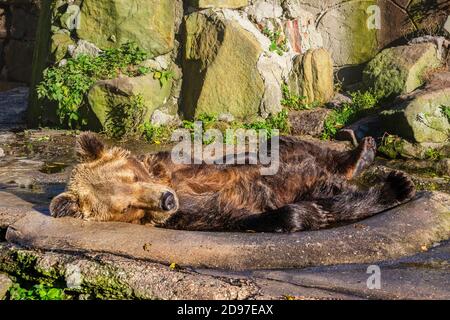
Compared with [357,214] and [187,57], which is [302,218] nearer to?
[357,214]

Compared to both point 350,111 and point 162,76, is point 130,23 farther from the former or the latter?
point 350,111

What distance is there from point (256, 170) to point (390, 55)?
5.18 meters

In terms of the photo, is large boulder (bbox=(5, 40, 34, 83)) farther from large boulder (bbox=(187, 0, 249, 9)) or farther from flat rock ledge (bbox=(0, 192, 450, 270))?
flat rock ledge (bbox=(0, 192, 450, 270))

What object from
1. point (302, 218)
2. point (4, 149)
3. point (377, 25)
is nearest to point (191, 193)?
point (302, 218)

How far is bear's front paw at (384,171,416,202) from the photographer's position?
493 centimetres

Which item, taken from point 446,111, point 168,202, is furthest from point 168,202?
point 446,111

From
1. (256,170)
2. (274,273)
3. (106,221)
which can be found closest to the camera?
(274,273)

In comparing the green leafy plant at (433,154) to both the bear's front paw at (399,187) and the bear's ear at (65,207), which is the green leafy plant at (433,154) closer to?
the bear's front paw at (399,187)

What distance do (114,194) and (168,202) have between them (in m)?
0.44

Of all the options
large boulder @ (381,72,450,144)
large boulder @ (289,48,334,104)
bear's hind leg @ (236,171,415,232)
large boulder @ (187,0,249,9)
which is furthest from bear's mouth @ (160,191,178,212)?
large boulder @ (187,0,249,9)

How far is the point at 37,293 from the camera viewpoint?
13.9ft

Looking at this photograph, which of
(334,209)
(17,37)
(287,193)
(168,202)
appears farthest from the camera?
(17,37)

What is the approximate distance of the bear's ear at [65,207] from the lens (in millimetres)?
4855
